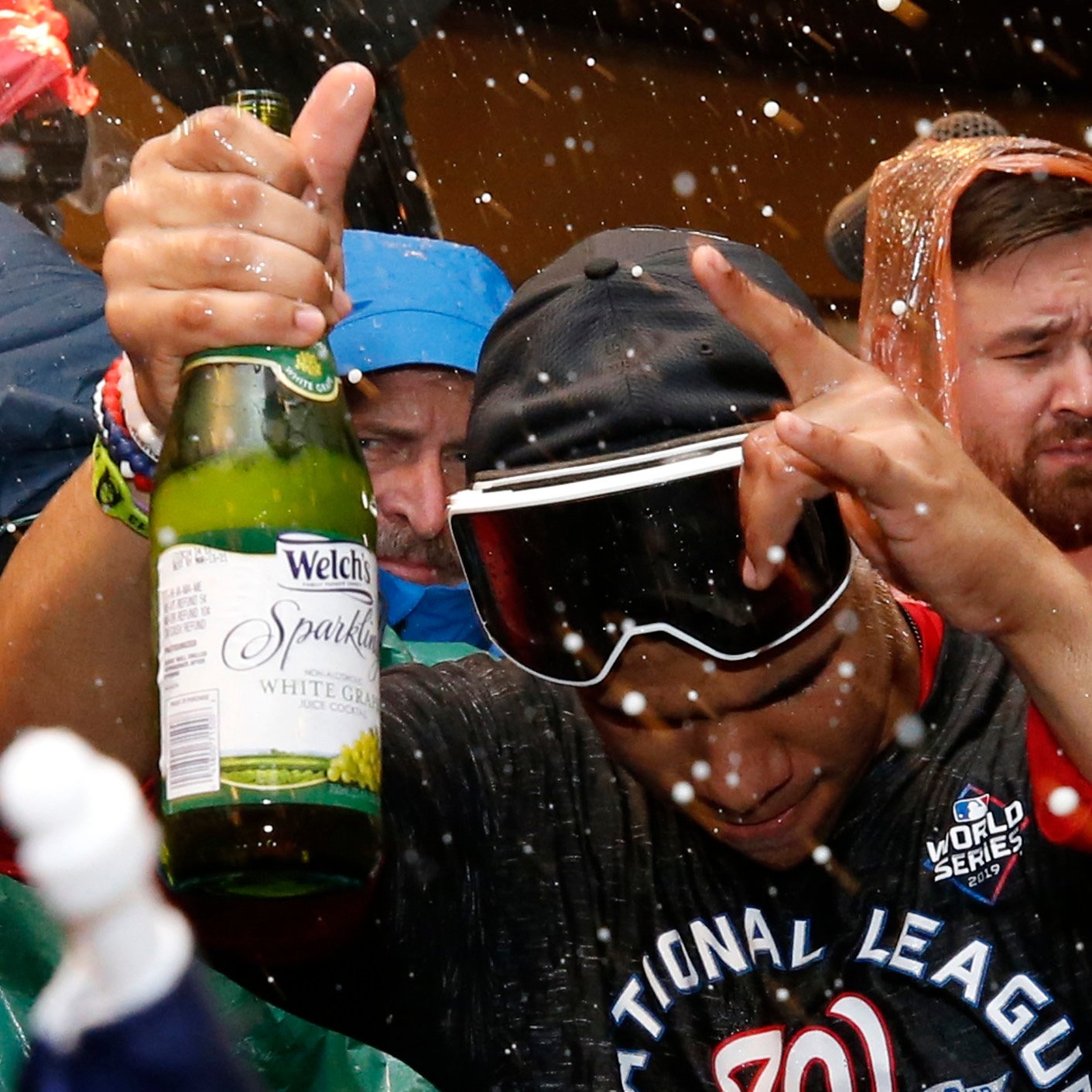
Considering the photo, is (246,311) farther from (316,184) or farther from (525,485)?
(525,485)

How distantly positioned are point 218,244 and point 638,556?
0.51 metres

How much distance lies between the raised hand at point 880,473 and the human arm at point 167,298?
287 millimetres

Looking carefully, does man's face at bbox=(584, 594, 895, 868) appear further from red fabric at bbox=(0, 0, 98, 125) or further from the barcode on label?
red fabric at bbox=(0, 0, 98, 125)

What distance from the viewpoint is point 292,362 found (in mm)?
1251

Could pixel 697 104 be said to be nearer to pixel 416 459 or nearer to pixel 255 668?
pixel 416 459

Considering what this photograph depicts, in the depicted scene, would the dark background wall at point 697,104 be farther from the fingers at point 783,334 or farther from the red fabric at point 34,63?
the fingers at point 783,334

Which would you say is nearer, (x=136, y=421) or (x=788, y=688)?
(x=136, y=421)

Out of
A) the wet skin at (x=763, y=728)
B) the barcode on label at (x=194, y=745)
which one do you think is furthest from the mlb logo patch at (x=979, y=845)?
the barcode on label at (x=194, y=745)

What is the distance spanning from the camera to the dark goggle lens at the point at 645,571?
142 cm

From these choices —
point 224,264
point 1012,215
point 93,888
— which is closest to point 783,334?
point 224,264

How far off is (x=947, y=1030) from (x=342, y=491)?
0.72 metres

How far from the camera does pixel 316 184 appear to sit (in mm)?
1215

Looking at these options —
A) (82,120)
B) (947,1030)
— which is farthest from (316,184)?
(82,120)

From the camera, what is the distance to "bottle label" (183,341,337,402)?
4.02 ft
